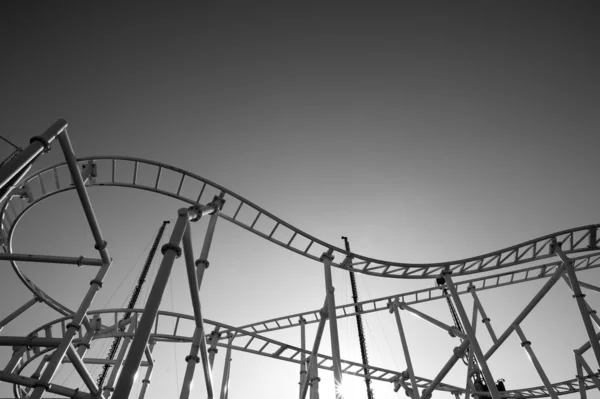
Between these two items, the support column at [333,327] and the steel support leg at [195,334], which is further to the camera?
the support column at [333,327]

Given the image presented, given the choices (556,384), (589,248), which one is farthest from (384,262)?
(556,384)

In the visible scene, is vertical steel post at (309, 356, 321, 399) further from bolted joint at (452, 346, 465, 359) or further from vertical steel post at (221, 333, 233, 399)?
bolted joint at (452, 346, 465, 359)

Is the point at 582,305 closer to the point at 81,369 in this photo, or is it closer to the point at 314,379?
the point at 314,379

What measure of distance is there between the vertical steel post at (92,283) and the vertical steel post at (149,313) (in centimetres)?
230

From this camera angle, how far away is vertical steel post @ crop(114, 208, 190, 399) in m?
2.24

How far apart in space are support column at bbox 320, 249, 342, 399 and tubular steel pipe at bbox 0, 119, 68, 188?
6331 mm

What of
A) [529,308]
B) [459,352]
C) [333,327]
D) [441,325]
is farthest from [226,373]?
[529,308]

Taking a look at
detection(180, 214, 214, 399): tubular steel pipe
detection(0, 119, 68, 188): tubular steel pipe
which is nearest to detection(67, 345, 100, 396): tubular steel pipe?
detection(180, 214, 214, 399): tubular steel pipe

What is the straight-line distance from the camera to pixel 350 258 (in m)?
10.2

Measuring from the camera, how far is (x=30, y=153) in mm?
3666

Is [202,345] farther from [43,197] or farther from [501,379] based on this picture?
[501,379]

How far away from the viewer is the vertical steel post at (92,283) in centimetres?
438

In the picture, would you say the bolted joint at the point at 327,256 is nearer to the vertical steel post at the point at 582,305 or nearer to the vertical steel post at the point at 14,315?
the vertical steel post at the point at 582,305

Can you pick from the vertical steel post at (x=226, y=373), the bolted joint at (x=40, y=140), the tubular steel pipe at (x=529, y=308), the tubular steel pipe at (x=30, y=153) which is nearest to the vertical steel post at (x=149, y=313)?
the tubular steel pipe at (x=30, y=153)
